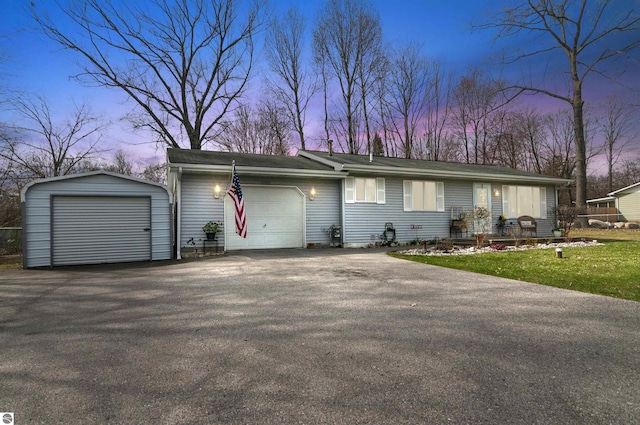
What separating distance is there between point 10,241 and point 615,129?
4706cm

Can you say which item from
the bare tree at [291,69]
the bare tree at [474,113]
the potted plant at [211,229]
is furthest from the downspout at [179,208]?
the bare tree at [474,113]

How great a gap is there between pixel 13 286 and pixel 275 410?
640cm

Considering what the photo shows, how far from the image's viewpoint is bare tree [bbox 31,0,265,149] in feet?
57.6

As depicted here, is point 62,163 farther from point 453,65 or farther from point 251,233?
point 453,65

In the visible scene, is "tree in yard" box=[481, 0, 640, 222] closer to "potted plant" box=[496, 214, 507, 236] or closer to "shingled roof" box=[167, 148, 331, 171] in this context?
"potted plant" box=[496, 214, 507, 236]

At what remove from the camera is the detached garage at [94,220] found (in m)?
8.02

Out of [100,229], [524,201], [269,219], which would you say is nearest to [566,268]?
[269,219]

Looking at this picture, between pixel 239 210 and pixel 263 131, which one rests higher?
pixel 263 131

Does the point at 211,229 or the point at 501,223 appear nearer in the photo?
the point at 211,229

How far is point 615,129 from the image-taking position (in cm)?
3250

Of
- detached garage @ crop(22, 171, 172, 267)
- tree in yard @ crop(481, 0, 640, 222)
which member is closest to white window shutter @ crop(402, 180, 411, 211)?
detached garage @ crop(22, 171, 172, 267)

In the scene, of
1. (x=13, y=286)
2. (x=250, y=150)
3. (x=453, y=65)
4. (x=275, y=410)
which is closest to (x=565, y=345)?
(x=275, y=410)

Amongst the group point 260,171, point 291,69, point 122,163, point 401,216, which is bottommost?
point 401,216

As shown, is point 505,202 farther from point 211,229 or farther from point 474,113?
point 474,113
